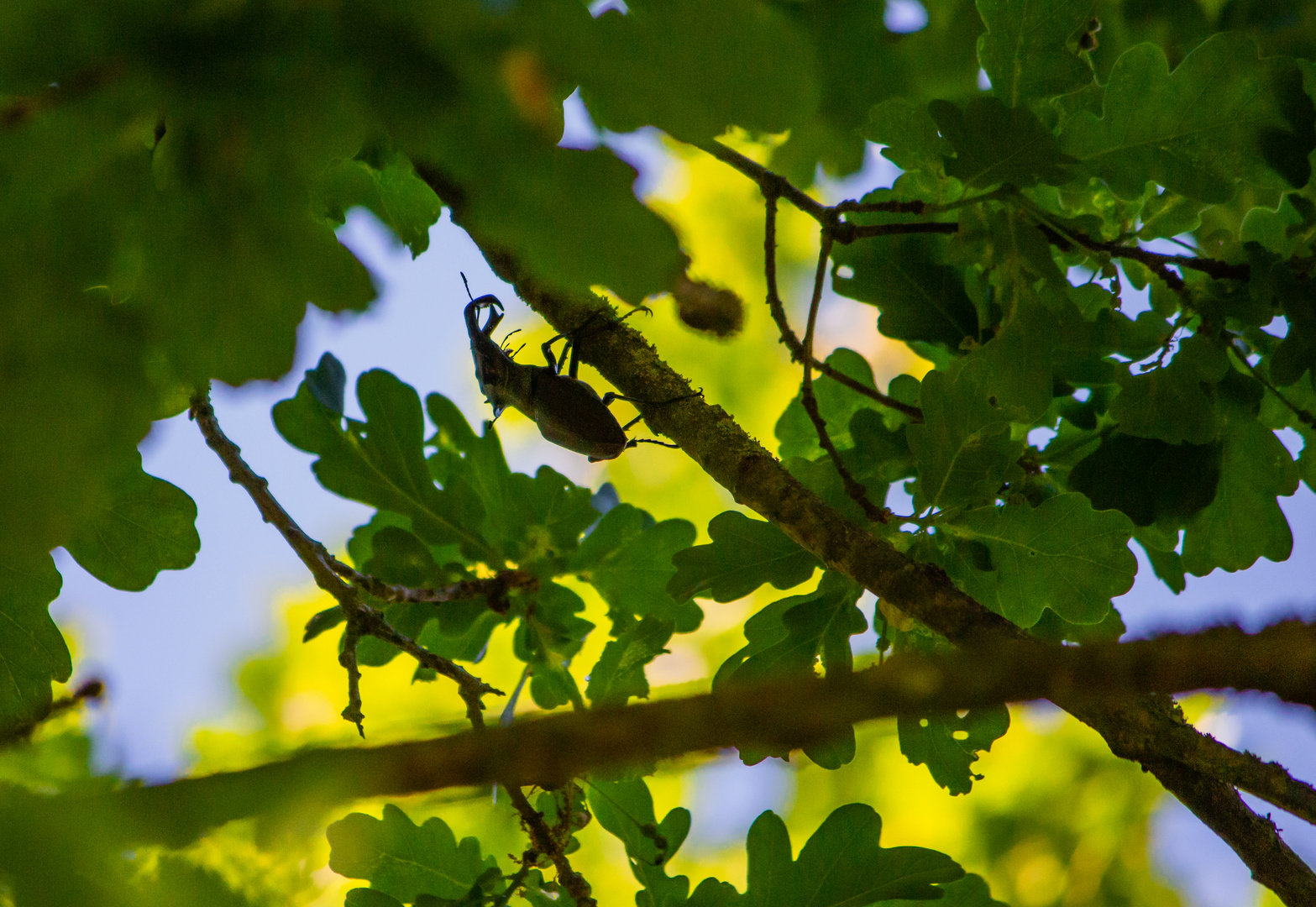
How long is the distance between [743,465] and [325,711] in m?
3.71

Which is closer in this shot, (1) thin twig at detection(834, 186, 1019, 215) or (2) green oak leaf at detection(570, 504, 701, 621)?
(1) thin twig at detection(834, 186, 1019, 215)

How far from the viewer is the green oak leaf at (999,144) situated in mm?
1461

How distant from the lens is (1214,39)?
1.56m

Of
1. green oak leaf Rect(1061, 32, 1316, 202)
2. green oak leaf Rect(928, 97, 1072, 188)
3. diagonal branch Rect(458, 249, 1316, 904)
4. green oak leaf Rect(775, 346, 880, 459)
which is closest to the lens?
diagonal branch Rect(458, 249, 1316, 904)

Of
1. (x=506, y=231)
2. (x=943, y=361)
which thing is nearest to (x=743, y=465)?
(x=943, y=361)

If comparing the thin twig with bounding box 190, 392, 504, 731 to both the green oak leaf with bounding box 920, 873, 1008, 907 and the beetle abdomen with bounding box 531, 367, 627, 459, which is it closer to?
the beetle abdomen with bounding box 531, 367, 627, 459

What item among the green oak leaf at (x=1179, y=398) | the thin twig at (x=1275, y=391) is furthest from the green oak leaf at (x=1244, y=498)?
the green oak leaf at (x=1179, y=398)

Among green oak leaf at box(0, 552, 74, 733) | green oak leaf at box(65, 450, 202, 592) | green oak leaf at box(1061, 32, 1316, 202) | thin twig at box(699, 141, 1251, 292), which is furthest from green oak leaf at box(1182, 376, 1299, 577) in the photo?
green oak leaf at box(0, 552, 74, 733)

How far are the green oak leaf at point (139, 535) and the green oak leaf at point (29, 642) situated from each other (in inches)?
3.7

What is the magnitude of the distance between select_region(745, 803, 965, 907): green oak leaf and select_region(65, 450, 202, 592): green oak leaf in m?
1.24

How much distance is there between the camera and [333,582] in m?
1.93

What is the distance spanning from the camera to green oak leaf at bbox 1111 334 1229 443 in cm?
175

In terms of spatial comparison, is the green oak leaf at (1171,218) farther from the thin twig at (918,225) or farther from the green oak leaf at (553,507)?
the green oak leaf at (553,507)

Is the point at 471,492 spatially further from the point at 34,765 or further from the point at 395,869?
the point at 34,765
